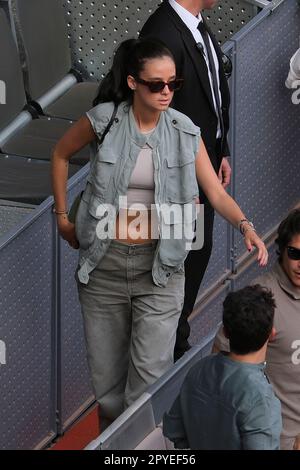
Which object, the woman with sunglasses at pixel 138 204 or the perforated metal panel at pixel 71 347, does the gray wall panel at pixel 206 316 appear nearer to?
the perforated metal panel at pixel 71 347

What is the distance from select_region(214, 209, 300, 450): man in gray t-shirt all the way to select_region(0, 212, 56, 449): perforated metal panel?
1.29 metres

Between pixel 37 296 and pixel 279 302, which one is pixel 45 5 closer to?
pixel 37 296

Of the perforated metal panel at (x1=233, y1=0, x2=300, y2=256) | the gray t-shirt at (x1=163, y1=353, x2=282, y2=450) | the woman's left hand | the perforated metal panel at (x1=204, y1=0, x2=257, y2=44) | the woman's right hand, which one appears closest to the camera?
the gray t-shirt at (x1=163, y1=353, x2=282, y2=450)

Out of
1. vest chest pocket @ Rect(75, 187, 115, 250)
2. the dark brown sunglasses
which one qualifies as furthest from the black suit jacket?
vest chest pocket @ Rect(75, 187, 115, 250)

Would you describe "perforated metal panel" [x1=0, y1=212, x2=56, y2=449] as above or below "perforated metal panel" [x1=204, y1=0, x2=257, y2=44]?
below

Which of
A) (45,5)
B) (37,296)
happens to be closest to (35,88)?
(45,5)

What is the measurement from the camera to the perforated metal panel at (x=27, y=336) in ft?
18.7

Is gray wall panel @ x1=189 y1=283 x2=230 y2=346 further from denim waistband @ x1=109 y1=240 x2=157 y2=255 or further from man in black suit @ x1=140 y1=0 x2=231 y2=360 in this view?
denim waistband @ x1=109 y1=240 x2=157 y2=255

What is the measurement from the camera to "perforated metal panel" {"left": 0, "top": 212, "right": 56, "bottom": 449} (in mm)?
5699

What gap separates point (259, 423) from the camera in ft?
13.1

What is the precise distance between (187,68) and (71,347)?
58.7 inches

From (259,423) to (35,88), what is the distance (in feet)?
15.0

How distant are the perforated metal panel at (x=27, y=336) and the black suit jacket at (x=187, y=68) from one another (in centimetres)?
79

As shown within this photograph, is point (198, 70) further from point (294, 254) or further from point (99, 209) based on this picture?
point (294, 254)
